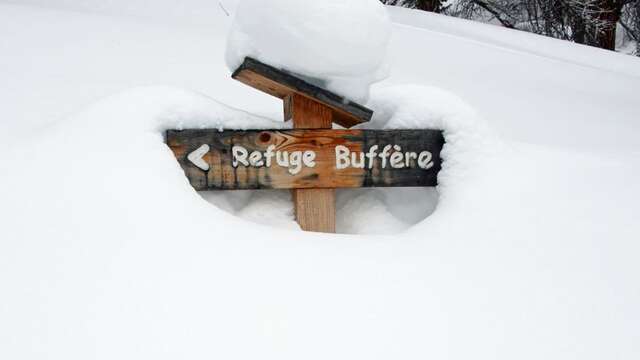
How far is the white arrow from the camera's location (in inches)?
68.5

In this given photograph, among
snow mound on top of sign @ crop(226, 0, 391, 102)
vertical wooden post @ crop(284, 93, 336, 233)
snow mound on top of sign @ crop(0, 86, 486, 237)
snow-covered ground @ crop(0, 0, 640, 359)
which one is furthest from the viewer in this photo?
vertical wooden post @ crop(284, 93, 336, 233)

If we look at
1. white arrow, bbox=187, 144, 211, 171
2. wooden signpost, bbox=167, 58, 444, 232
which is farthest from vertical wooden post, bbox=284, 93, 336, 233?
white arrow, bbox=187, 144, 211, 171

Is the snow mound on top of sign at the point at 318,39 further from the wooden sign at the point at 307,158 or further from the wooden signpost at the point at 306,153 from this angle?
the wooden sign at the point at 307,158

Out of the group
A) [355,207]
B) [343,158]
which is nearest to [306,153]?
[343,158]

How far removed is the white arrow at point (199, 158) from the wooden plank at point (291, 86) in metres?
0.27

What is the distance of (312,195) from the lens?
1.82 meters

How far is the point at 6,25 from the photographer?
10.5 ft

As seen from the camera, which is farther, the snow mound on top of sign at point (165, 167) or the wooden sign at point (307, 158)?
the wooden sign at point (307, 158)

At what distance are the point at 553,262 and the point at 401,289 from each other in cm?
49

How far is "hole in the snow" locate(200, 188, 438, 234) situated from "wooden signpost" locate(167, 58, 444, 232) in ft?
0.32

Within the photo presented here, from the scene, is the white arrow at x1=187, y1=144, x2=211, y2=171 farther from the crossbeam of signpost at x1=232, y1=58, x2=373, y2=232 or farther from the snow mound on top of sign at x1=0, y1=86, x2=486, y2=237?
the crossbeam of signpost at x1=232, y1=58, x2=373, y2=232

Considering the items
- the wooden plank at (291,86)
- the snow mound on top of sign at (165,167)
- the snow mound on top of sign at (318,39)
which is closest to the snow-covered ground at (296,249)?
the snow mound on top of sign at (165,167)

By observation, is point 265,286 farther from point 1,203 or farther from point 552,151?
point 552,151

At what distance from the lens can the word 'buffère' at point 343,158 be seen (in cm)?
176
